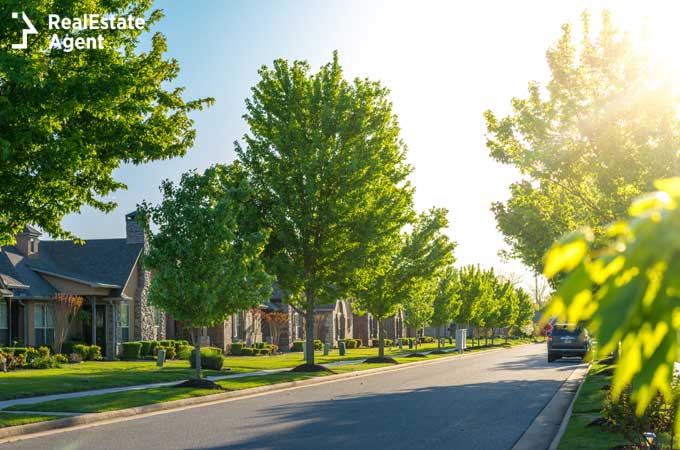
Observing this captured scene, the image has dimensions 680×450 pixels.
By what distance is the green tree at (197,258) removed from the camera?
23.6 m

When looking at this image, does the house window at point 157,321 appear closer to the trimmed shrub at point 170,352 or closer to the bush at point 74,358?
the trimmed shrub at point 170,352

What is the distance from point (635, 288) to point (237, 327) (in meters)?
54.3

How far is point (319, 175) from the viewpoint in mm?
31422

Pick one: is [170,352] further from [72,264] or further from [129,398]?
[129,398]

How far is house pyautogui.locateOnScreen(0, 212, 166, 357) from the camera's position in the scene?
129 ft

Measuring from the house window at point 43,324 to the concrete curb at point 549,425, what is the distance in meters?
27.9

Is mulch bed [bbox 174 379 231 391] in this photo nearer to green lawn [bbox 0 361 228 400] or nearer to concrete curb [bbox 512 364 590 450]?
green lawn [bbox 0 361 228 400]

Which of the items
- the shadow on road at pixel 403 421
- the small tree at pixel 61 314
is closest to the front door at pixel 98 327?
the small tree at pixel 61 314

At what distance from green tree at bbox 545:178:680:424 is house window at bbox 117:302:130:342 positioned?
145ft

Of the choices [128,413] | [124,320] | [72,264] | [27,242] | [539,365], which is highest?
[27,242]

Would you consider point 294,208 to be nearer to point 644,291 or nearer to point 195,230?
point 195,230

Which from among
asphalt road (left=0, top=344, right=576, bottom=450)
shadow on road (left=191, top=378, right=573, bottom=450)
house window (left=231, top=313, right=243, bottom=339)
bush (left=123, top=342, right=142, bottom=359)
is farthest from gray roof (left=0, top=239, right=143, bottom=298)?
shadow on road (left=191, top=378, right=573, bottom=450)

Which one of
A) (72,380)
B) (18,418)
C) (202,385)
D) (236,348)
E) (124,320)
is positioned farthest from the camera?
(236,348)

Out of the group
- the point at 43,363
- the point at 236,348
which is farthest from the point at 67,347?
the point at 236,348
